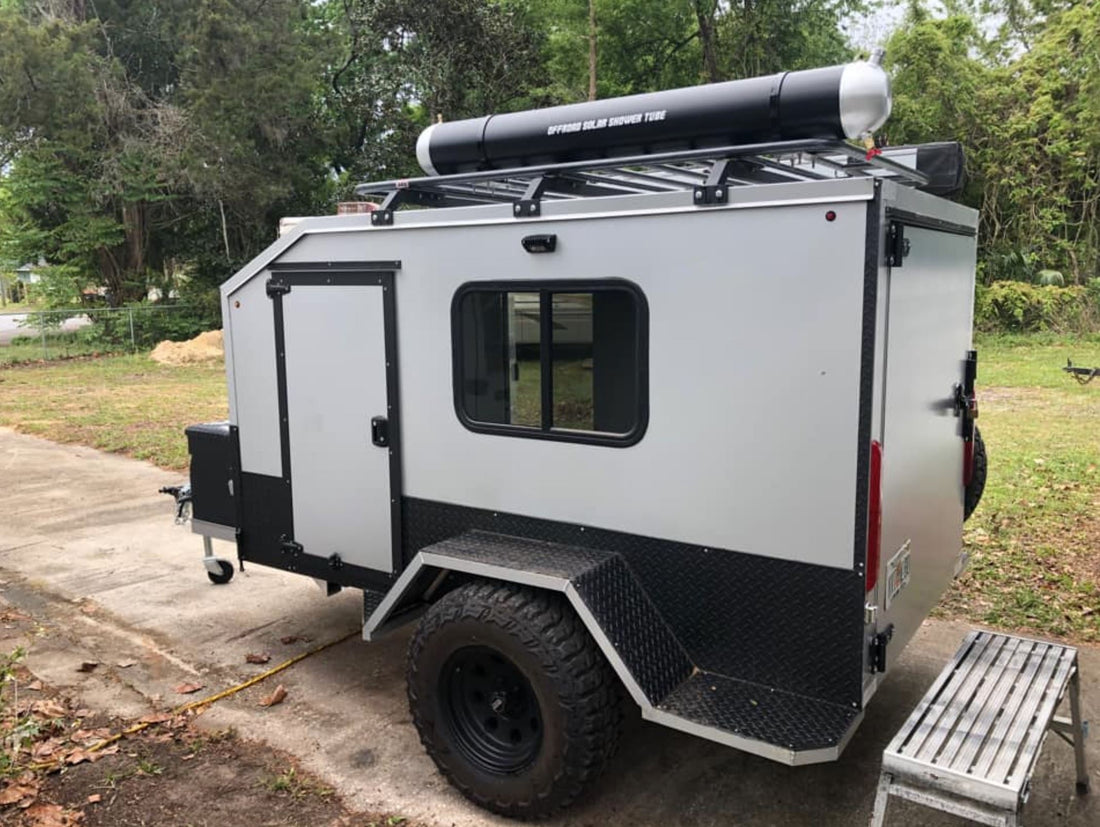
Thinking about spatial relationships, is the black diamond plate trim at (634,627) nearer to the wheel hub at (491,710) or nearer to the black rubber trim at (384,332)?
the wheel hub at (491,710)

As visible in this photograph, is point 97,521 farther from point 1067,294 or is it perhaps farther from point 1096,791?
point 1067,294

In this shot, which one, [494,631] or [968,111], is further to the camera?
[968,111]

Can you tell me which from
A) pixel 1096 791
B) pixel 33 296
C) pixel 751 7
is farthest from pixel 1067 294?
pixel 33 296

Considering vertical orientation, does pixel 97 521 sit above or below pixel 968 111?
below

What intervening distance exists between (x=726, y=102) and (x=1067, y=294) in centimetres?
1880

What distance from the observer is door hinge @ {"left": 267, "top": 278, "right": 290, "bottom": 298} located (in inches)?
174

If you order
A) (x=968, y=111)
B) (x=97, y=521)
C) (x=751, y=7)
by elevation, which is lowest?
(x=97, y=521)

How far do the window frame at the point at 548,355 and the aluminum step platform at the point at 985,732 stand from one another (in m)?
1.38

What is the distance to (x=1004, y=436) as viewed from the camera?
9.68 metres

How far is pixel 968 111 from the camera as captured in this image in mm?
21047

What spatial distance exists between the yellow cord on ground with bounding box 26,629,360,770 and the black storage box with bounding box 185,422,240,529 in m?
0.80

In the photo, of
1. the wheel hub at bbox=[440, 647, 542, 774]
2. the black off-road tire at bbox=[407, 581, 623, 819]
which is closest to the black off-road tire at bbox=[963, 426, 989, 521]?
the black off-road tire at bbox=[407, 581, 623, 819]

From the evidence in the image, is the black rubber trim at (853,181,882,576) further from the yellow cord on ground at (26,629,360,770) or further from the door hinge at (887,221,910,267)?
the yellow cord on ground at (26,629,360,770)

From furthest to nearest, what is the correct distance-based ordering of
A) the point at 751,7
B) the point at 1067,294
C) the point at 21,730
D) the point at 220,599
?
the point at 751,7, the point at 1067,294, the point at 220,599, the point at 21,730
